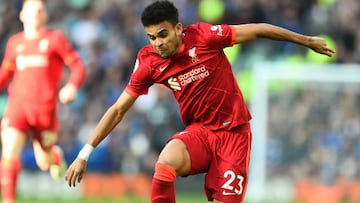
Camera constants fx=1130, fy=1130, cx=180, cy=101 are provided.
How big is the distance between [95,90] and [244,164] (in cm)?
1014

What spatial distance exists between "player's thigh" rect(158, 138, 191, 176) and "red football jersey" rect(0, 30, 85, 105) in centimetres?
342

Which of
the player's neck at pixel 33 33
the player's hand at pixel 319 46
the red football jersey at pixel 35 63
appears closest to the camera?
the player's hand at pixel 319 46

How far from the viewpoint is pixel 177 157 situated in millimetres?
8750

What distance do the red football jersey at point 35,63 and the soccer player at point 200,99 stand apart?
3.23 m


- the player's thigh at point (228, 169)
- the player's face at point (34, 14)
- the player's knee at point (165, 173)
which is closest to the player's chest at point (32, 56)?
the player's face at point (34, 14)

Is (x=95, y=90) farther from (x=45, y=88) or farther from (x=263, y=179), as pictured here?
(x=45, y=88)

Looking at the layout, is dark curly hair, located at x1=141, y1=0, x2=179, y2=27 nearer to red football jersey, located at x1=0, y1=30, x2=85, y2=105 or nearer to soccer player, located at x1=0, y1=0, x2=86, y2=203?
soccer player, located at x1=0, y1=0, x2=86, y2=203

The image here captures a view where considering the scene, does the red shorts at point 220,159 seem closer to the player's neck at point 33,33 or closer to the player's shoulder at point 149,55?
the player's shoulder at point 149,55

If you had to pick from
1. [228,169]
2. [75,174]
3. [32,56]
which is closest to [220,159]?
[228,169]

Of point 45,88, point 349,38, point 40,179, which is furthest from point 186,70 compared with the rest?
point 349,38

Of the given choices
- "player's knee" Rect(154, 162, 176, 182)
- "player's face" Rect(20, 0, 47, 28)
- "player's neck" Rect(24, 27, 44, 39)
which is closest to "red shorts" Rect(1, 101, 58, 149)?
"player's neck" Rect(24, 27, 44, 39)

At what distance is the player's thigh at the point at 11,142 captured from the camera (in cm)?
1170

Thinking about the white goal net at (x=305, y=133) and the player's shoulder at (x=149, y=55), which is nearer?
the player's shoulder at (x=149, y=55)

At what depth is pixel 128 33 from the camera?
64.8 feet
